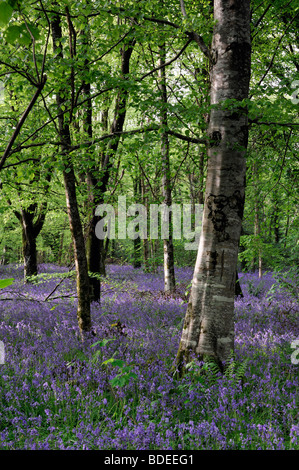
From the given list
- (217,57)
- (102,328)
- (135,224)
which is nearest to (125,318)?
(102,328)

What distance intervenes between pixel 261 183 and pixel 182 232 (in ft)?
37.9

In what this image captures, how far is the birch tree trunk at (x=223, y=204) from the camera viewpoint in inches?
152

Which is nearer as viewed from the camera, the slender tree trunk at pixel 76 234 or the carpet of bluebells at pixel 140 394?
the carpet of bluebells at pixel 140 394

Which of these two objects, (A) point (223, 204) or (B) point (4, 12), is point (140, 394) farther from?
(B) point (4, 12)

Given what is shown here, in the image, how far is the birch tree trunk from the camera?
387cm

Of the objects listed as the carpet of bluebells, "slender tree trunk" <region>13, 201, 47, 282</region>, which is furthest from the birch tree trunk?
"slender tree trunk" <region>13, 201, 47, 282</region>

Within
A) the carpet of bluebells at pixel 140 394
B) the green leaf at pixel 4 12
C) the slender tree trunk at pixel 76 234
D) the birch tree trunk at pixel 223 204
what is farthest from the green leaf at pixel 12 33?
the slender tree trunk at pixel 76 234

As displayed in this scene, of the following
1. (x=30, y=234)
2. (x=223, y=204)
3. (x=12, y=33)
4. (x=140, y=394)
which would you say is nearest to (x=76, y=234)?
(x=223, y=204)

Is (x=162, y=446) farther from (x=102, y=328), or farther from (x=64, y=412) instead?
(x=102, y=328)

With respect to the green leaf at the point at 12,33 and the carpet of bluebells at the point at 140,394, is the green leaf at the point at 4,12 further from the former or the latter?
the carpet of bluebells at the point at 140,394

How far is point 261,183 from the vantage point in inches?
275

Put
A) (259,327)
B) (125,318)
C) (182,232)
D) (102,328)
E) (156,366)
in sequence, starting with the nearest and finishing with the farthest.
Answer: (156,366)
(102,328)
(259,327)
(125,318)
(182,232)

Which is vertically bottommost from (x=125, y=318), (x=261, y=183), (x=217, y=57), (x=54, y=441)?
(x=125, y=318)
